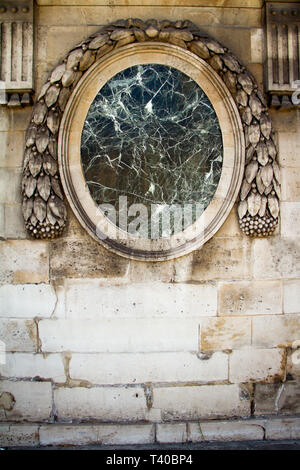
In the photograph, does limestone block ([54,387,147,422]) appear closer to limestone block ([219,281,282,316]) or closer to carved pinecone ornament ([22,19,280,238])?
limestone block ([219,281,282,316])

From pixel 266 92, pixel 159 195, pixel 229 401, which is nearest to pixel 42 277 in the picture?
pixel 159 195

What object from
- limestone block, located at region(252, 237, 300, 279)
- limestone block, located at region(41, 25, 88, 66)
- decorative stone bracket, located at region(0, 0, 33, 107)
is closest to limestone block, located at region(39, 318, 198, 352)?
limestone block, located at region(252, 237, 300, 279)

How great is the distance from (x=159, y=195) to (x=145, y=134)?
61cm

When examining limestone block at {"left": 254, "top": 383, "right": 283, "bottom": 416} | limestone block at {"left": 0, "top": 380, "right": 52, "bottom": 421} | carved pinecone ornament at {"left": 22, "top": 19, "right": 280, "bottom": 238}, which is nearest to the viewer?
carved pinecone ornament at {"left": 22, "top": 19, "right": 280, "bottom": 238}

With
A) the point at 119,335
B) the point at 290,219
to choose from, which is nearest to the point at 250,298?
the point at 290,219

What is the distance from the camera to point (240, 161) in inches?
196

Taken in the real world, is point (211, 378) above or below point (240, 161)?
below

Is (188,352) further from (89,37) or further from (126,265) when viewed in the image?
(89,37)

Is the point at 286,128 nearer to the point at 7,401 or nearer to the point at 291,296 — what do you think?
the point at 291,296

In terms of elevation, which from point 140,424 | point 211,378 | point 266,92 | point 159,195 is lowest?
point 140,424

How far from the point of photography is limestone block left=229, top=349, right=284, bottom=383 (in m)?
5.01

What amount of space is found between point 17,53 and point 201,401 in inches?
152

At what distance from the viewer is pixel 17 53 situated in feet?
16.0

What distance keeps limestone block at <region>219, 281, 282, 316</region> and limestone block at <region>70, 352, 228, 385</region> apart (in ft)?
1.58
